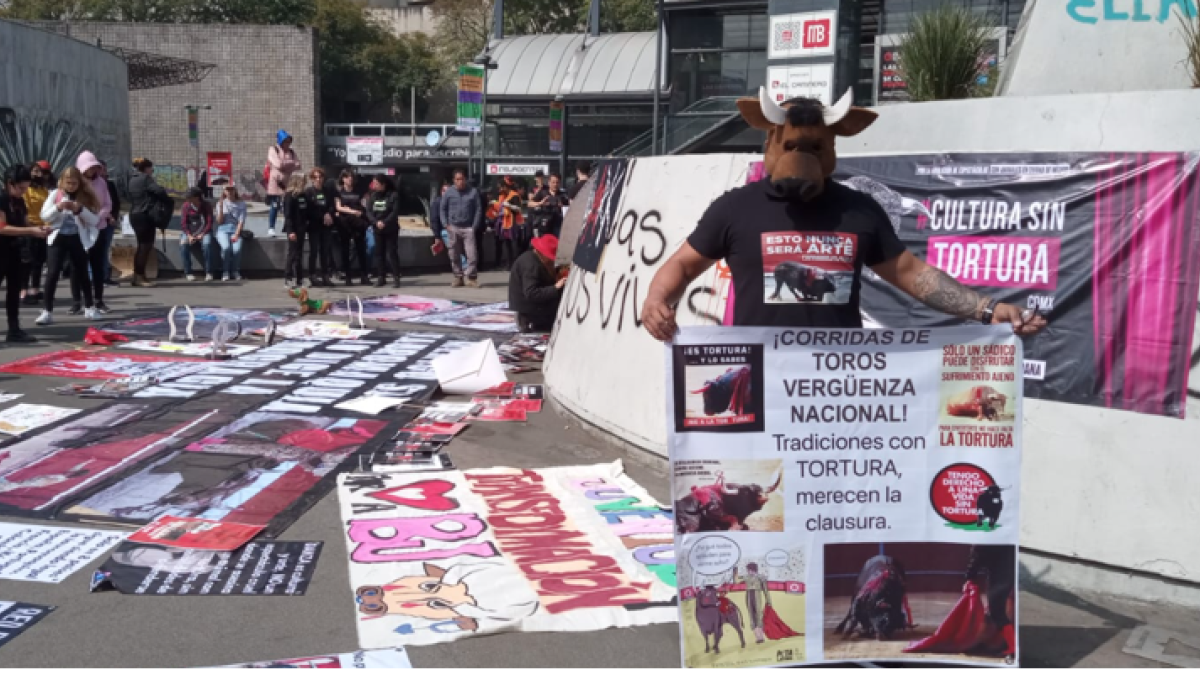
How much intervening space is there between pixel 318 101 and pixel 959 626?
57677 millimetres

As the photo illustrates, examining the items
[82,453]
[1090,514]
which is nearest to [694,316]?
[1090,514]

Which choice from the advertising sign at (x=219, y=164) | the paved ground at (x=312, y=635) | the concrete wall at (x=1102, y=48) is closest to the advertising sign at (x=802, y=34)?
the advertising sign at (x=219, y=164)

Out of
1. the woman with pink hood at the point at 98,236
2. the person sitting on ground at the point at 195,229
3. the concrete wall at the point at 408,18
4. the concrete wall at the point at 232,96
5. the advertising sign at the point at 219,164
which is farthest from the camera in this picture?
the concrete wall at the point at 408,18

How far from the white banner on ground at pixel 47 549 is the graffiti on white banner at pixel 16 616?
330mm

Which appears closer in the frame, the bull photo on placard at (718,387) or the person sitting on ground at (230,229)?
the bull photo on placard at (718,387)

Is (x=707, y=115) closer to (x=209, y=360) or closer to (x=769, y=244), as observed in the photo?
(x=209, y=360)

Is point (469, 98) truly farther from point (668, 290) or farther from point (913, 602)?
point (913, 602)

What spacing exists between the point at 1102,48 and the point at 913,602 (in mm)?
3697

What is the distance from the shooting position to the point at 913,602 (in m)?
3.94

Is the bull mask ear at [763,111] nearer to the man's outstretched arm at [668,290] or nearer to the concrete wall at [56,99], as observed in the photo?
the man's outstretched arm at [668,290]

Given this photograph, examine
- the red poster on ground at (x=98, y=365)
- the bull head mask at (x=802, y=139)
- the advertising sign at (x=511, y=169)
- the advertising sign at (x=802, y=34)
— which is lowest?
the red poster on ground at (x=98, y=365)

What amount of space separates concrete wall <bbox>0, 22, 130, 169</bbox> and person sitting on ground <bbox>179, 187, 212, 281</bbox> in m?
7.56

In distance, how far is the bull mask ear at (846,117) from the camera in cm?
423

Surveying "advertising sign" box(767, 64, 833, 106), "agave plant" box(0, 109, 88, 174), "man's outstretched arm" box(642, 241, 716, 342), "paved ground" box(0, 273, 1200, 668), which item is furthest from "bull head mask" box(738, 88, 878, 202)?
"agave plant" box(0, 109, 88, 174)
